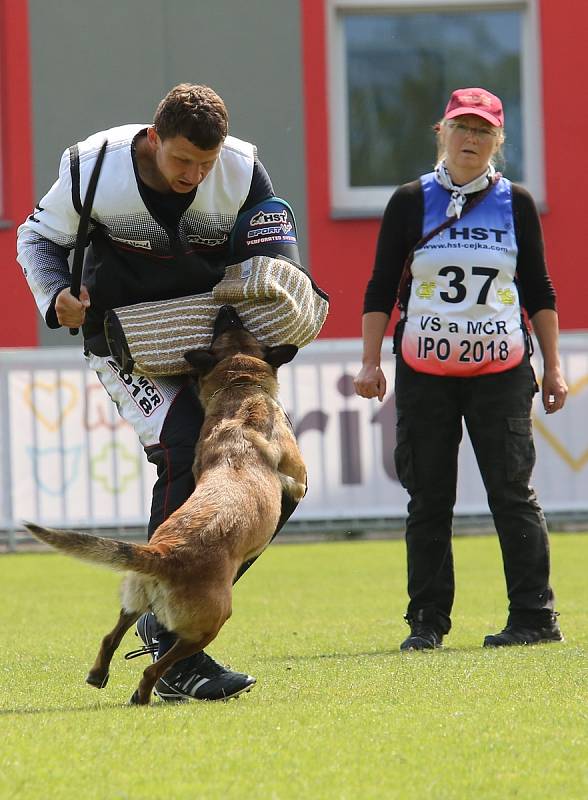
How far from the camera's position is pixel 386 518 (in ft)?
37.4

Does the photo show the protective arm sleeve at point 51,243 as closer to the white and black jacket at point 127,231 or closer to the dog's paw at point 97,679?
the white and black jacket at point 127,231

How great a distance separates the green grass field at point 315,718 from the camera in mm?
3070

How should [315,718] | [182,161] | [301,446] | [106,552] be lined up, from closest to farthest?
[315,718]
[106,552]
[182,161]
[301,446]

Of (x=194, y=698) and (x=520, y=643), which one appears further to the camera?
(x=520, y=643)

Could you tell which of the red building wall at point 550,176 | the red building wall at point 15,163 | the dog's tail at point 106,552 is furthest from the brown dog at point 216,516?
the red building wall at point 15,163

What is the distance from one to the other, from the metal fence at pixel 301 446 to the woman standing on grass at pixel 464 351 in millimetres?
5238

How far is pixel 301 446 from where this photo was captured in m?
11.2

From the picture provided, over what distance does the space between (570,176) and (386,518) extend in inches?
167

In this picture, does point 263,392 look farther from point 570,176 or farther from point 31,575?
point 570,176

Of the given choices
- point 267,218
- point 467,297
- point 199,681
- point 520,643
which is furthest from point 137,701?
point 467,297

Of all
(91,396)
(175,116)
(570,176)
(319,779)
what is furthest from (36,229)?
(570,176)

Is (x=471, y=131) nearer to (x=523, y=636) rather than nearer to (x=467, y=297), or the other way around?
(x=467, y=297)

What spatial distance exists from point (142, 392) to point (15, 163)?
30.3 ft

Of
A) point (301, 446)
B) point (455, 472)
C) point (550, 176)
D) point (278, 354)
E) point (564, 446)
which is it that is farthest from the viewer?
point (550, 176)
